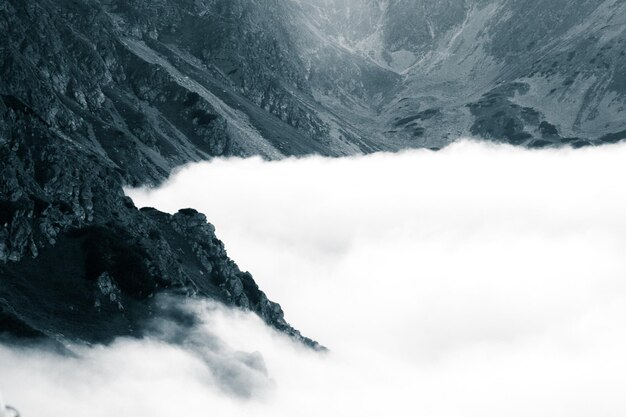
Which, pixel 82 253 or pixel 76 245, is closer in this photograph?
pixel 82 253

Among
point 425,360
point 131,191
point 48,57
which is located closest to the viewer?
point 131,191

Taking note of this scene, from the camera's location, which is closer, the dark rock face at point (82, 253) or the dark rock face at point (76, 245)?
the dark rock face at point (82, 253)

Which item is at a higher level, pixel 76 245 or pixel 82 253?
pixel 76 245

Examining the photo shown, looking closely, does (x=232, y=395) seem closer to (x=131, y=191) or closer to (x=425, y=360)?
(x=131, y=191)

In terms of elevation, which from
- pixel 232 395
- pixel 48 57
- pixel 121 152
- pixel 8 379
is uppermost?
pixel 48 57

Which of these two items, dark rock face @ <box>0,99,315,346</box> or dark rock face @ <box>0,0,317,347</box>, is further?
dark rock face @ <box>0,0,317,347</box>

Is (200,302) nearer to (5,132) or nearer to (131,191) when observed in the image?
(5,132)

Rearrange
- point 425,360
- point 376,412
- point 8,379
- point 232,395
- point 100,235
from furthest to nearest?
point 425,360
point 376,412
point 100,235
point 232,395
point 8,379

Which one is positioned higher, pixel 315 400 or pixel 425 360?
pixel 425 360

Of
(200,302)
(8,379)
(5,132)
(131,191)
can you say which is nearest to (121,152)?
(131,191)

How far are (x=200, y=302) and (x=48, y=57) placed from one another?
345ft

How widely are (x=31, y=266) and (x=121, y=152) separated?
77286 millimetres

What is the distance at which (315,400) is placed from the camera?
10825 centimetres

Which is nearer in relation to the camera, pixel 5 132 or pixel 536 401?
pixel 5 132
